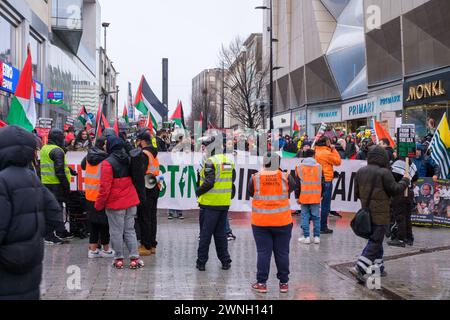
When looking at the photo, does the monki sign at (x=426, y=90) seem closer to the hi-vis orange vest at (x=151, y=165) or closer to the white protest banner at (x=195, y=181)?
the white protest banner at (x=195, y=181)

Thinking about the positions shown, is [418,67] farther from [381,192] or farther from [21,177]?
[21,177]

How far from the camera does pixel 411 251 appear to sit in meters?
9.76

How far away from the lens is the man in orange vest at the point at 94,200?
28.7ft

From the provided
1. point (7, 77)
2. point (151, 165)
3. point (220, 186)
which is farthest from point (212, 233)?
point (7, 77)

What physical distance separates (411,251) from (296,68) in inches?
1502

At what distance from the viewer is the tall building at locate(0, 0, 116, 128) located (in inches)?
918

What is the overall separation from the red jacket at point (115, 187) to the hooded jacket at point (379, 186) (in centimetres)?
314

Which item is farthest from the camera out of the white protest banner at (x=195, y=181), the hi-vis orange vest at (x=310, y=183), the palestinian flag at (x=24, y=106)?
the white protest banner at (x=195, y=181)

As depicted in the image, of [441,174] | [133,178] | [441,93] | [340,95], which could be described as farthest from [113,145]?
[340,95]

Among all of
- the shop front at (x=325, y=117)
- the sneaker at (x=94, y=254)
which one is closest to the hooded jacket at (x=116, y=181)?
the sneaker at (x=94, y=254)

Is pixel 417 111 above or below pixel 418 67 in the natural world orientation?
below

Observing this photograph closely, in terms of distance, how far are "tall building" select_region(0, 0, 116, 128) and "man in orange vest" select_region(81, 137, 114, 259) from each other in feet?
47.0

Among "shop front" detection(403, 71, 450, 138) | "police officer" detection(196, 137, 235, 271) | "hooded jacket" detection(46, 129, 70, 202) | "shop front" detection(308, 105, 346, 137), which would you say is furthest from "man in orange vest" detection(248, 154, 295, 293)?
"shop front" detection(308, 105, 346, 137)

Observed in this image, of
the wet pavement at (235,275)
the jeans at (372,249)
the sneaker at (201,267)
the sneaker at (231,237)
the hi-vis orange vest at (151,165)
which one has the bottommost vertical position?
the wet pavement at (235,275)
